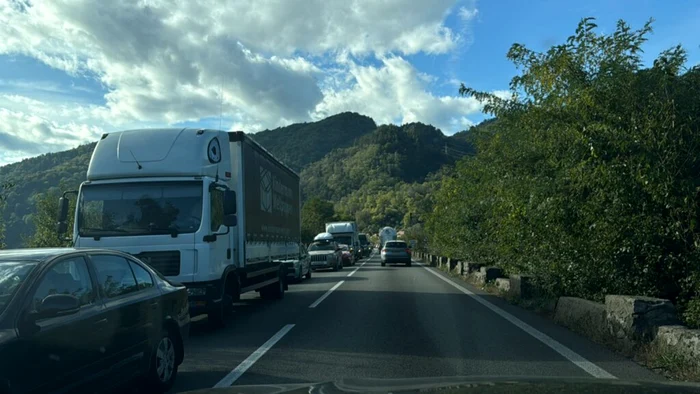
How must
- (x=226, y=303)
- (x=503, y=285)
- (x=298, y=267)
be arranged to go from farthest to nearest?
(x=298, y=267) → (x=503, y=285) → (x=226, y=303)

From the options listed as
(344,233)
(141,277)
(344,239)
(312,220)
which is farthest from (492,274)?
(312,220)

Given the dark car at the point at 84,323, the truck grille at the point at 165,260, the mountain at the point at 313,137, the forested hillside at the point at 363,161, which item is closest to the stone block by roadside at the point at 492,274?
the truck grille at the point at 165,260

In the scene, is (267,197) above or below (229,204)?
above

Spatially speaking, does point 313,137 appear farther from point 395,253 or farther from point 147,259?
point 147,259

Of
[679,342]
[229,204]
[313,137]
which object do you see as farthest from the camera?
[313,137]

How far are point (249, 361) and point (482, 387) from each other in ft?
14.6

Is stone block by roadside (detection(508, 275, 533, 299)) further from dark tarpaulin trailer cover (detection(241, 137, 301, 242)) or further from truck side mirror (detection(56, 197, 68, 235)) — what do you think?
truck side mirror (detection(56, 197, 68, 235))

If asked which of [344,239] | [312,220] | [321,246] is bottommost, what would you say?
[321,246]

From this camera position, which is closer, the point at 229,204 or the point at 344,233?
the point at 229,204

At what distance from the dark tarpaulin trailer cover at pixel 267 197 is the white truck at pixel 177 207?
272mm

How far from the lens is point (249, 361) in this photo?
741 centimetres

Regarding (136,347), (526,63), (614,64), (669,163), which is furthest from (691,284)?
(136,347)

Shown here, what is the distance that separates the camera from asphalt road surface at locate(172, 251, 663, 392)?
6623mm

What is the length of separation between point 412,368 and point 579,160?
5.11 meters
